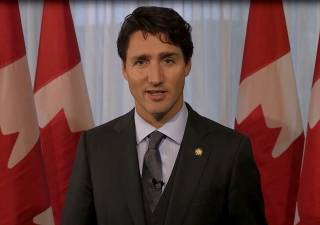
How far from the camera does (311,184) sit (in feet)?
6.54

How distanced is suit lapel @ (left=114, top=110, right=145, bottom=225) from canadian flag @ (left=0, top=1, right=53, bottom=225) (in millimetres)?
667

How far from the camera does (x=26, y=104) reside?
204 cm

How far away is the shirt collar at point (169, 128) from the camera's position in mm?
1446

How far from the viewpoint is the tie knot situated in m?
1.44

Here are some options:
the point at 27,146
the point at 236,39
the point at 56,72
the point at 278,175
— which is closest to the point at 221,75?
the point at 236,39

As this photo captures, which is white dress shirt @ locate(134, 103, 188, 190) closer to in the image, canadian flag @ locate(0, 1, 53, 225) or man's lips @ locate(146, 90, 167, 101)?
man's lips @ locate(146, 90, 167, 101)

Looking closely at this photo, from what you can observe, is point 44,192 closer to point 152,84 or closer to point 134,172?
point 134,172

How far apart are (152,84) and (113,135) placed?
0.22m

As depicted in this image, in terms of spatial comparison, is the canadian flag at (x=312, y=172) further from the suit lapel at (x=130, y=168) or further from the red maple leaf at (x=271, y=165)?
the suit lapel at (x=130, y=168)

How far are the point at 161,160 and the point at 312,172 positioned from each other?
818 millimetres

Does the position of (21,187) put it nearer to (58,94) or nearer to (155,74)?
(58,94)

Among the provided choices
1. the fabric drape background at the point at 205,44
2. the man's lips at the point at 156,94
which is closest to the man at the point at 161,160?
the man's lips at the point at 156,94

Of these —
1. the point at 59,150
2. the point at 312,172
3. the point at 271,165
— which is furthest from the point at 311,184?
the point at 59,150

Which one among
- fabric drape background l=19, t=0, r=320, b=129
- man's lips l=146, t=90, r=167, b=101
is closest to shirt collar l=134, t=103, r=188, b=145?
man's lips l=146, t=90, r=167, b=101
